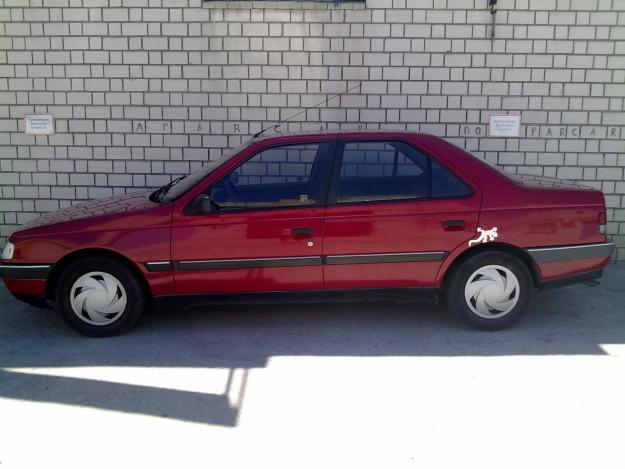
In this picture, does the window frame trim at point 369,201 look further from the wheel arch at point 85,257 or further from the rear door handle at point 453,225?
the wheel arch at point 85,257

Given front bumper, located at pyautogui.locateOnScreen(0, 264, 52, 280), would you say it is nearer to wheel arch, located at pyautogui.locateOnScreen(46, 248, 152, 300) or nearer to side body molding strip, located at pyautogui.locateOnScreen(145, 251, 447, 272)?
wheel arch, located at pyautogui.locateOnScreen(46, 248, 152, 300)

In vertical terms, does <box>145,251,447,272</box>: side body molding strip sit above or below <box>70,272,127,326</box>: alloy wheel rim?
above

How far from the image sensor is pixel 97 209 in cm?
542

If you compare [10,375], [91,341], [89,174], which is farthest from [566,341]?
[89,174]

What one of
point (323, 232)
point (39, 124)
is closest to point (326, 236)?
point (323, 232)

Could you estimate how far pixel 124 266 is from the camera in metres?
5.11

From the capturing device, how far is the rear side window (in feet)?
16.8

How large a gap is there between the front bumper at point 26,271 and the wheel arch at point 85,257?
0.15ft

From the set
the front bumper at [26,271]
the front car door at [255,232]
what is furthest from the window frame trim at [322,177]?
the front bumper at [26,271]

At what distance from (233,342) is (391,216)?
156cm

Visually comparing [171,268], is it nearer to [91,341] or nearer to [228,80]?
[91,341]

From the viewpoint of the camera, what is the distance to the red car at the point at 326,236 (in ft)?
16.5

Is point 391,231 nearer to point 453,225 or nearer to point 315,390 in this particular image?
point 453,225

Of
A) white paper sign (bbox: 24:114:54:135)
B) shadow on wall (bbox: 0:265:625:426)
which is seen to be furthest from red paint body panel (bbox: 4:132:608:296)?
white paper sign (bbox: 24:114:54:135)
